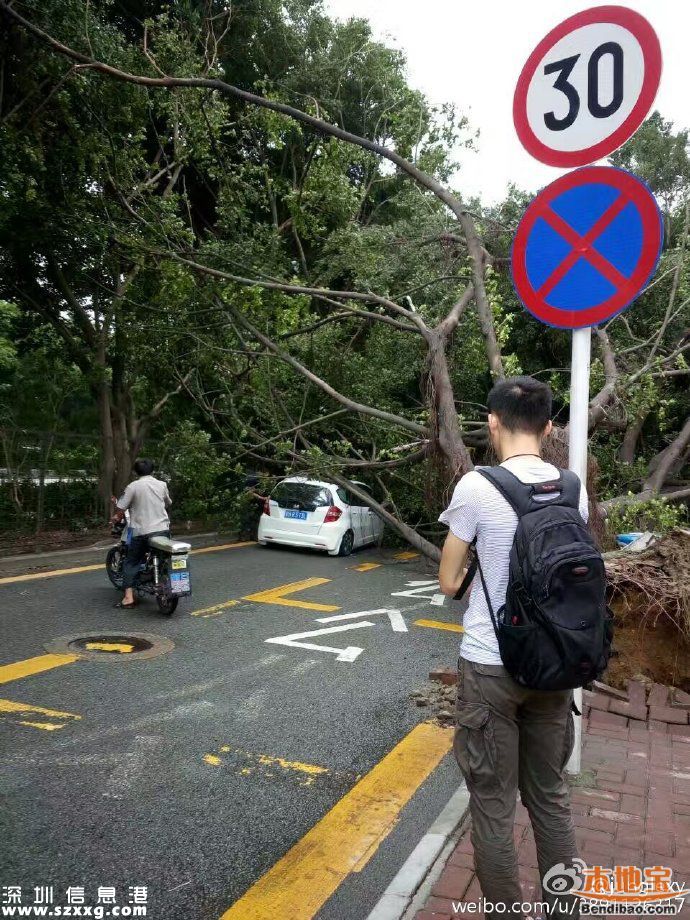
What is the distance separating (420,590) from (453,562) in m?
8.24

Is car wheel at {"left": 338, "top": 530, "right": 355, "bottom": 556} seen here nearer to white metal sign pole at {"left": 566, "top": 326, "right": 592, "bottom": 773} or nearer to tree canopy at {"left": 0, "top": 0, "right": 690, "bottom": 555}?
tree canopy at {"left": 0, "top": 0, "right": 690, "bottom": 555}

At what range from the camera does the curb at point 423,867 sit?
2738 mm

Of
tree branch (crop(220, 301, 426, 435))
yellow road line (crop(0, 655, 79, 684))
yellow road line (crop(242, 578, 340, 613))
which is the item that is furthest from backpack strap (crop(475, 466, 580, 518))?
yellow road line (crop(242, 578, 340, 613))

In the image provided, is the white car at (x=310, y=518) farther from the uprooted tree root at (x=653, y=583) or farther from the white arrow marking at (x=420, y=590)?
the uprooted tree root at (x=653, y=583)

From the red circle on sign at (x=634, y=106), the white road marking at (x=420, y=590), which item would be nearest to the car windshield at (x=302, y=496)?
the white road marking at (x=420, y=590)

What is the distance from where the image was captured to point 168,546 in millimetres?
7910

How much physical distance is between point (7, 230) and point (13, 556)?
17.0ft

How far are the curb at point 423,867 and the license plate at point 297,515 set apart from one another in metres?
10.2

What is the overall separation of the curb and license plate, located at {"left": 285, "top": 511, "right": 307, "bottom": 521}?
10.2 meters

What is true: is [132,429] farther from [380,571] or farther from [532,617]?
[532,617]

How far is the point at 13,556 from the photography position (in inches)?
452

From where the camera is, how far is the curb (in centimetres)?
274

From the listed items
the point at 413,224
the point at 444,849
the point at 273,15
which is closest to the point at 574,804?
the point at 444,849

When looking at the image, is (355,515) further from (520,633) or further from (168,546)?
(520,633)
